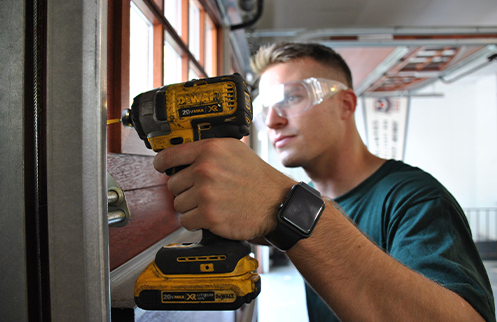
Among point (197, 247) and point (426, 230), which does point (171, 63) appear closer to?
point (197, 247)

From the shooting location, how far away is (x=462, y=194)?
6.45 metres

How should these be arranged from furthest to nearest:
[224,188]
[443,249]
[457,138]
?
[457,138], [443,249], [224,188]

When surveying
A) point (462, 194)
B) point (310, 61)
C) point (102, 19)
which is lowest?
point (462, 194)

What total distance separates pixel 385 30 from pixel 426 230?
2837 millimetres

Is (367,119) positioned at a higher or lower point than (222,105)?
higher

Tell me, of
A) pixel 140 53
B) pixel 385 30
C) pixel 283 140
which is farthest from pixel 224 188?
pixel 385 30

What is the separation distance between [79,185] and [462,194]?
7.98 m

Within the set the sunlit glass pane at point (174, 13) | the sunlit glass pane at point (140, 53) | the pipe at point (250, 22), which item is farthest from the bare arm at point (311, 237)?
the pipe at point (250, 22)

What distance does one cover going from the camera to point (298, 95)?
131cm

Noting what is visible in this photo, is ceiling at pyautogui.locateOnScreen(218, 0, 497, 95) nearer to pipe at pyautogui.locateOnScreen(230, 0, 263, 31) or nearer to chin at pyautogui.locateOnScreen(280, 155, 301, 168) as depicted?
pipe at pyautogui.locateOnScreen(230, 0, 263, 31)

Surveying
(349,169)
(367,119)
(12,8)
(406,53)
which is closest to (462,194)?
(367,119)

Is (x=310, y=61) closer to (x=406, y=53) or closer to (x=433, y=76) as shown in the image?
(x=406, y=53)

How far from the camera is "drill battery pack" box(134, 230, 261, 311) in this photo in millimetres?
548

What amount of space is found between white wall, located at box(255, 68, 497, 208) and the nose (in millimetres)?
4916
